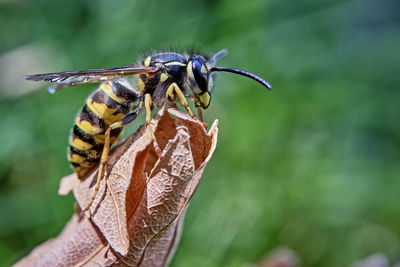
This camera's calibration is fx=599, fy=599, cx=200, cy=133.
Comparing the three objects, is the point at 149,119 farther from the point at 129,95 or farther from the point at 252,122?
the point at 252,122

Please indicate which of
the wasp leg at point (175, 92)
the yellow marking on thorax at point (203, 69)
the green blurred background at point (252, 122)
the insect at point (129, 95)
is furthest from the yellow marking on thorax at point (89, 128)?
the green blurred background at point (252, 122)

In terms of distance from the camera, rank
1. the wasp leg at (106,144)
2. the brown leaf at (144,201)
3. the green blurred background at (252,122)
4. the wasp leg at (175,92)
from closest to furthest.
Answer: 1. the brown leaf at (144,201)
2. the wasp leg at (106,144)
3. the wasp leg at (175,92)
4. the green blurred background at (252,122)

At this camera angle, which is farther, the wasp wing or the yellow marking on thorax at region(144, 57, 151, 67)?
the yellow marking on thorax at region(144, 57, 151, 67)

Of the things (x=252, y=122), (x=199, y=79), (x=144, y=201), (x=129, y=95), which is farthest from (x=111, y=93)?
(x=252, y=122)

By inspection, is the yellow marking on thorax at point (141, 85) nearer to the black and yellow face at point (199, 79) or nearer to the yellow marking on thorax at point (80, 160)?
the black and yellow face at point (199, 79)

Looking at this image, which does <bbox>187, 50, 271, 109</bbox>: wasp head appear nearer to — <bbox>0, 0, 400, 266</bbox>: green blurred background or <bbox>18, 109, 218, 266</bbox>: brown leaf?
<bbox>18, 109, 218, 266</bbox>: brown leaf

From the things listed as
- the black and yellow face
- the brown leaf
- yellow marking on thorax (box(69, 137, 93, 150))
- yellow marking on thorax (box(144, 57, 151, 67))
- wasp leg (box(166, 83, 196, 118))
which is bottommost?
the brown leaf

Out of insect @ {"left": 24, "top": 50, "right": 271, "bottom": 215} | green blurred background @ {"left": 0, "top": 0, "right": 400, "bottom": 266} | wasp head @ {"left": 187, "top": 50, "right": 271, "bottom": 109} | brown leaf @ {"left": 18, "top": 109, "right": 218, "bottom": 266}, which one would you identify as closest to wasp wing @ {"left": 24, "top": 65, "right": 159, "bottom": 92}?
insect @ {"left": 24, "top": 50, "right": 271, "bottom": 215}

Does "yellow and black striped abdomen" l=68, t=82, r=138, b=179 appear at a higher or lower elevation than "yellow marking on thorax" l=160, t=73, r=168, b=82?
lower
